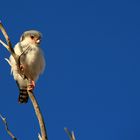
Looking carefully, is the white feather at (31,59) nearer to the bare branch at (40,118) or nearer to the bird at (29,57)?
the bird at (29,57)

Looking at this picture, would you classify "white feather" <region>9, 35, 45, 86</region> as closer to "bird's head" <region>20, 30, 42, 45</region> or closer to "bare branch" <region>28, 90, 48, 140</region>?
"bird's head" <region>20, 30, 42, 45</region>

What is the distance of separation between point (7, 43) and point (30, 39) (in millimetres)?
3096

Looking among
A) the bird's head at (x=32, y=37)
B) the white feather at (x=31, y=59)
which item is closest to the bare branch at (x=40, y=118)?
the white feather at (x=31, y=59)

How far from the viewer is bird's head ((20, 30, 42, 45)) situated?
6.93 metres

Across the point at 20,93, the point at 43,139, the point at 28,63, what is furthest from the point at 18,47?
the point at 43,139

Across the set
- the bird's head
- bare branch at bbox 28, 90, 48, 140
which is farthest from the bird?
bare branch at bbox 28, 90, 48, 140

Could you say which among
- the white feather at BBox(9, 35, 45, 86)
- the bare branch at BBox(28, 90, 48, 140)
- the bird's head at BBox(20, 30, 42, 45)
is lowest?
the bare branch at BBox(28, 90, 48, 140)

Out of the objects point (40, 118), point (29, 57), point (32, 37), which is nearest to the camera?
point (40, 118)

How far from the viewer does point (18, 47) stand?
6547 mm

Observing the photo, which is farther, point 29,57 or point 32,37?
point 32,37

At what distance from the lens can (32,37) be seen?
701 centimetres

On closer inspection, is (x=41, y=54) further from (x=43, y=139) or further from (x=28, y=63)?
(x=43, y=139)

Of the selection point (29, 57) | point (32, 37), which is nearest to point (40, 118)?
point (29, 57)

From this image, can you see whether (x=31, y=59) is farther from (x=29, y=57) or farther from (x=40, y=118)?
(x=40, y=118)
